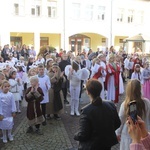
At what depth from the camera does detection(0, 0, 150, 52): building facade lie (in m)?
27.4

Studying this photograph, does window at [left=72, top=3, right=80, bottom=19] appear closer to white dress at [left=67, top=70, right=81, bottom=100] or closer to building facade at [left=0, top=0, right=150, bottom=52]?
building facade at [left=0, top=0, right=150, bottom=52]

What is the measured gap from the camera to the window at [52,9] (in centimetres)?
2947

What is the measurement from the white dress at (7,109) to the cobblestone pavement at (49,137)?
1.50ft

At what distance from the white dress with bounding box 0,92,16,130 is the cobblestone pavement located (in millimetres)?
456

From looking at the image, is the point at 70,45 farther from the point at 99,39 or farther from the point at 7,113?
the point at 7,113

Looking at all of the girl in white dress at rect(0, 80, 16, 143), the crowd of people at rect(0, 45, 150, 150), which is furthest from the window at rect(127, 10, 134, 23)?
the girl in white dress at rect(0, 80, 16, 143)

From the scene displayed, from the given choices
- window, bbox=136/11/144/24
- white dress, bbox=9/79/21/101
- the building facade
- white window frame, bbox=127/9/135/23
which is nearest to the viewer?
white dress, bbox=9/79/21/101

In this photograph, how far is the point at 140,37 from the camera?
78.2 feet

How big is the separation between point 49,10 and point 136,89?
26.7 metres

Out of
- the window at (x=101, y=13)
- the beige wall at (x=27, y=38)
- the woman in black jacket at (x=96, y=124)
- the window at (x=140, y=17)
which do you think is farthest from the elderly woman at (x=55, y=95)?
the window at (x=140, y=17)

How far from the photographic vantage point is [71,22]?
30.4 metres

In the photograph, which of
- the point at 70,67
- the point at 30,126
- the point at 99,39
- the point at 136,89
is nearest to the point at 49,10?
the point at 99,39

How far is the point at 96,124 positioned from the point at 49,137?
345 cm

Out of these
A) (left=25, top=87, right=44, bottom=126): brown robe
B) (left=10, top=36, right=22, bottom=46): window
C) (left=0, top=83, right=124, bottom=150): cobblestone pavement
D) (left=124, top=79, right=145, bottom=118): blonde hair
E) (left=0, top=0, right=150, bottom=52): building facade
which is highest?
(left=0, top=0, right=150, bottom=52): building facade
